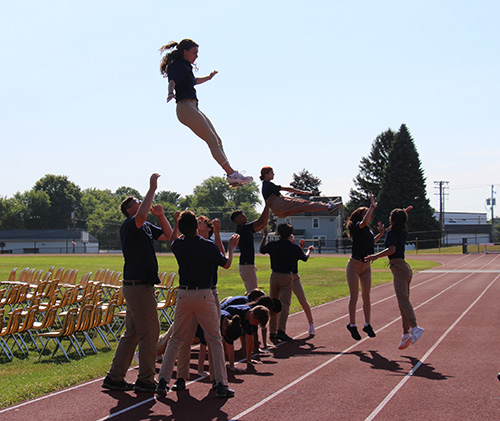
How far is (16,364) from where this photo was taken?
9406 millimetres

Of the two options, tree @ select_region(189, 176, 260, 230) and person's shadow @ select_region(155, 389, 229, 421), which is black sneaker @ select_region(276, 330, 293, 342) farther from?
tree @ select_region(189, 176, 260, 230)

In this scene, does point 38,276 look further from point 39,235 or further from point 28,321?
point 39,235

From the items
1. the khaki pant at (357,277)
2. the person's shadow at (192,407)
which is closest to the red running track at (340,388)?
the person's shadow at (192,407)

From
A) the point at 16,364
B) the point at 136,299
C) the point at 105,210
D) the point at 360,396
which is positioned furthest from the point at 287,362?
the point at 105,210

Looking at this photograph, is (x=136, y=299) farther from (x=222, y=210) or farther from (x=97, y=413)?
(x=222, y=210)

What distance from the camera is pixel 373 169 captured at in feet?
270

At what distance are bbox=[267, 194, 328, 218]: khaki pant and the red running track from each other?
2120 mm

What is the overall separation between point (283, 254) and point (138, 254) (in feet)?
14.1

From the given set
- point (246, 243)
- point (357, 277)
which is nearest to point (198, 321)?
point (246, 243)

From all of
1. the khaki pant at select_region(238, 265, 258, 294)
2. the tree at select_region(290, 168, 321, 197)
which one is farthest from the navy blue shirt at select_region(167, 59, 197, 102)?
the tree at select_region(290, 168, 321, 197)

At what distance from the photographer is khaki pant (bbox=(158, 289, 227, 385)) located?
6.71 m

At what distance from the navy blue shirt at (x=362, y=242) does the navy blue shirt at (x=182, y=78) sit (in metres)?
4.87

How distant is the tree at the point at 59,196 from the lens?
388 feet

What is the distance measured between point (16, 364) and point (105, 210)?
12481 cm
